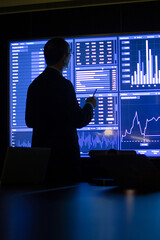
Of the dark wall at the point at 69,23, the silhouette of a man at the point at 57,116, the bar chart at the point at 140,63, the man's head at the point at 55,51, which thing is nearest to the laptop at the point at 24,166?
the silhouette of a man at the point at 57,116

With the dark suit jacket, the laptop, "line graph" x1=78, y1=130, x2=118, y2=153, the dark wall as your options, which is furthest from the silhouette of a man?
the dark wall

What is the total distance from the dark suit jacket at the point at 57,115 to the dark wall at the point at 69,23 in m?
1.22

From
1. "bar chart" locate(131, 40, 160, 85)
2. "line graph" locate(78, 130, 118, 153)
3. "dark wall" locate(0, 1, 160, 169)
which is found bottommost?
"line graph" locate(78, 130, 118, 153)

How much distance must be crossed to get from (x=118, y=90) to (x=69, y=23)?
35.5 inches

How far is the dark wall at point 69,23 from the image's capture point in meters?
3.34

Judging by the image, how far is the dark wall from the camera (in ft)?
11.0

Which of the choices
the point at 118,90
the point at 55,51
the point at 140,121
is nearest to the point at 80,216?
the point at 55,51

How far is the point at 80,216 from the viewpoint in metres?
0.88

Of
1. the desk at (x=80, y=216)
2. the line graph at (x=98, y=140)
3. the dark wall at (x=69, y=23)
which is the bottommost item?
the desk at (x=80, y=216)

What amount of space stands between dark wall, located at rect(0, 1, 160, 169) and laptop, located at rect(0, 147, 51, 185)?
1766 mm

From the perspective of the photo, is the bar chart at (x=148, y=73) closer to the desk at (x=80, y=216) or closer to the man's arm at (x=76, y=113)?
the man's arm at (x=76, y=113)

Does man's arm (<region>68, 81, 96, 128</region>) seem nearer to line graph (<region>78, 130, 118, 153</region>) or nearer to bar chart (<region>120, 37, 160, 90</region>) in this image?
line graph (<region>78, 130, 118, 153</region>)

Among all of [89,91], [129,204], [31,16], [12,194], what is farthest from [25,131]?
[129,204]

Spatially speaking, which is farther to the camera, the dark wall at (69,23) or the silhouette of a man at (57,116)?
the dark wall at (69,23)
